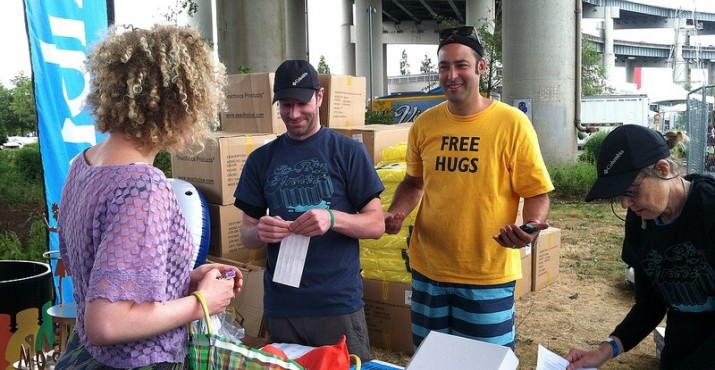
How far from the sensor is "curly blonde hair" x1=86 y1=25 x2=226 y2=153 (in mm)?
1345

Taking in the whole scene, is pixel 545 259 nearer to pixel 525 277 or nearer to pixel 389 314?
pixel 525 277

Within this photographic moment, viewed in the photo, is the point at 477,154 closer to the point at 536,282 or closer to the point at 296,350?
the point at 296,350

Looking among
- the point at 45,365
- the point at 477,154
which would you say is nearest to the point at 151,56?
the point at 477,154

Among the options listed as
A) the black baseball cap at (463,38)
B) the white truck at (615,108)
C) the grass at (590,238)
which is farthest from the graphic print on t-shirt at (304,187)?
the white truck at (615,108)

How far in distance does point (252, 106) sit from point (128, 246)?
328cm

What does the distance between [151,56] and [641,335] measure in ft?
5.93

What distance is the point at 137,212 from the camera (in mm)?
1222

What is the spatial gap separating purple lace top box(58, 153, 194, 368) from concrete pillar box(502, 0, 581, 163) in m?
11.2

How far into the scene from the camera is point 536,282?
18.4 feet

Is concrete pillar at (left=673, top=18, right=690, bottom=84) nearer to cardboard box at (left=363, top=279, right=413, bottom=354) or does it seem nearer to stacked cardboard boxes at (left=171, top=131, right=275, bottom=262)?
cardboard box at (left=363, top=279, right=413, bottom=354)

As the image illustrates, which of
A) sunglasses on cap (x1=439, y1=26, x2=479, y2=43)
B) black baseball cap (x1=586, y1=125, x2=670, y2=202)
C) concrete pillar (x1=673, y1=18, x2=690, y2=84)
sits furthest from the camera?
concrete pillar (x1=673, y1=18, x2=690, y2=84)

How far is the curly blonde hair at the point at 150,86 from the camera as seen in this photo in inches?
52.9

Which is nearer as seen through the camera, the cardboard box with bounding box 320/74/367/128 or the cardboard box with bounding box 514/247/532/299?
the cardboard box with bounding box 320/74/367/128

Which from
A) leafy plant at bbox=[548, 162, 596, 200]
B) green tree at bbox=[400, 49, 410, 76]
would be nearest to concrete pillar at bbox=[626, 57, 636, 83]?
green tree at bbox=[400, 49, 410, 76]
